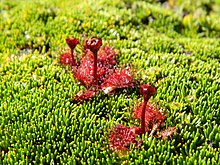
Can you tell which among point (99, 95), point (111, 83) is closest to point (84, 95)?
point (99, 95)

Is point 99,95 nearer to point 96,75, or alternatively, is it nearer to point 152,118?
point 96,75

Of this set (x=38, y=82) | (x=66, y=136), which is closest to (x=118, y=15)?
(x=38, y=82)

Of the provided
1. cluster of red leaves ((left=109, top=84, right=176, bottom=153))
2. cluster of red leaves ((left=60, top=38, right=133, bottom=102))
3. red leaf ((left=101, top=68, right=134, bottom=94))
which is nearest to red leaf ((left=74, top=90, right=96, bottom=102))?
cluster of red leaves ((left=60, top=38, right=133, bottom=102))

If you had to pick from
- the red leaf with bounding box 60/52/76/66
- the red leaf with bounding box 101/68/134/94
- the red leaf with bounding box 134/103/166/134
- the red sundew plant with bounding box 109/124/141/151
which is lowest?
the red sundew plant with bounding box 109/124/141/151

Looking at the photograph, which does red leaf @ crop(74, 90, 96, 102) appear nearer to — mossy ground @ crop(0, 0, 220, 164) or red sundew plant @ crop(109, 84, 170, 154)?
mossy ground @ crop(0, 0, 220, 164)

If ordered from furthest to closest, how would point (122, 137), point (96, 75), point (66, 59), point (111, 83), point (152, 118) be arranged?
→ point (66, 59) < point (111, 83) < point (96, 75) < point (152, 118) < point (122, 137)

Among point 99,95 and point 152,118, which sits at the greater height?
point 99,95

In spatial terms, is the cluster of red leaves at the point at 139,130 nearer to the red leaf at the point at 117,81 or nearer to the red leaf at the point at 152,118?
the red leaf at the point at 152,118

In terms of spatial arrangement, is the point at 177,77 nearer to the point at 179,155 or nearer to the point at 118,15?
the point at 179,155
